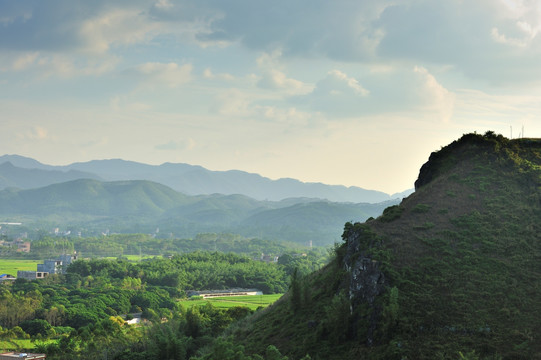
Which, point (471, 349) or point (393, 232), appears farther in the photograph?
point (393, 232)

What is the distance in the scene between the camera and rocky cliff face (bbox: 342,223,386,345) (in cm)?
3409

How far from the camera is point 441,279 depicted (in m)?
36.1

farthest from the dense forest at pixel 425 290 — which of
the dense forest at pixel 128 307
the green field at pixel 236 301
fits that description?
the green field at pixel 236 301

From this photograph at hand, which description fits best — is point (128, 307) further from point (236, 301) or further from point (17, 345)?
point (17, 345)

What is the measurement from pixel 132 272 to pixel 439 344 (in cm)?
10781

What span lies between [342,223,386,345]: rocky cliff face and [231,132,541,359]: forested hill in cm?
7

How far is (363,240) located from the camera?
39.6 meters

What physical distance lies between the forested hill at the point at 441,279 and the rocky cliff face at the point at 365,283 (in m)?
0.07

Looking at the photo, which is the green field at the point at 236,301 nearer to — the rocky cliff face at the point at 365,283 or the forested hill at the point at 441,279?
the forested hill at the point at 441,279

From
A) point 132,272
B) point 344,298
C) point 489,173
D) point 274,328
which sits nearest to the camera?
point 344,298

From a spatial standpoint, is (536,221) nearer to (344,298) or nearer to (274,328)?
(344,298)

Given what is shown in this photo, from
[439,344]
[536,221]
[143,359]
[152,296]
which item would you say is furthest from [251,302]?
[439,344]

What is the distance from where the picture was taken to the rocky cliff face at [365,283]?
1342 inches

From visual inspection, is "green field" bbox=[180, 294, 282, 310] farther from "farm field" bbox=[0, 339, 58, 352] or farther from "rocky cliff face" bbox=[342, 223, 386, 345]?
"rocky cliff face" bbox=[342, 223, 386, 345]
